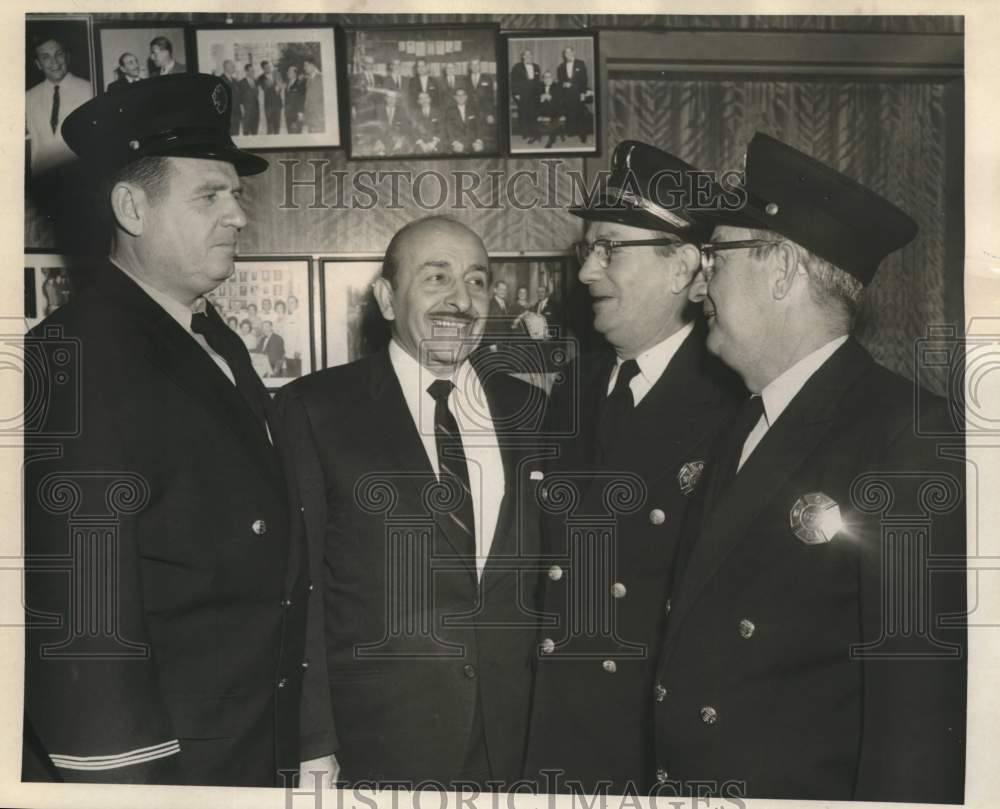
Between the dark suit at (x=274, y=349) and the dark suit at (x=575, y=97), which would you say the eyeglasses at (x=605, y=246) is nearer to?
the dark suit at (x=575, y=97)

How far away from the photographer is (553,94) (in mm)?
1604

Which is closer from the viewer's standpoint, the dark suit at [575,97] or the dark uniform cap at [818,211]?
the dark uniform cap at [818,211]

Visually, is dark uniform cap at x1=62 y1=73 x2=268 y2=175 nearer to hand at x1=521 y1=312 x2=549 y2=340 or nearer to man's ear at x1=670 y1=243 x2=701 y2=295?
hand at x1=521 y1=312 x2=549 y2=340

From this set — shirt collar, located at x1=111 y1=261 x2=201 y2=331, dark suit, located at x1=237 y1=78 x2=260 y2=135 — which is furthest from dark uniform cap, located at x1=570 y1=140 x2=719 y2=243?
shirt collar, located at x1=111 y1=261 x2=201 y2=331

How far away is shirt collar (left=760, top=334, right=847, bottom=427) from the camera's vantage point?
1.46 m

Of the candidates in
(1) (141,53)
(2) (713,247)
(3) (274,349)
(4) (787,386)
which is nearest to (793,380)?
(4) (787,386)

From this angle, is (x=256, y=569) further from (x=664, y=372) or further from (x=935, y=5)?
(x=935, y=5)

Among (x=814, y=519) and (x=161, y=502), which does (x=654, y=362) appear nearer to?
(x=814, y=519)

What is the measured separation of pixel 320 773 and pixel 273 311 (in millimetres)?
759

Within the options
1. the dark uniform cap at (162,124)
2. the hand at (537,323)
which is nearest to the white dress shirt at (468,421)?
the hand at (537,323)

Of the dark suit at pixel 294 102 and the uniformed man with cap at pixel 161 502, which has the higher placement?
the dark suit at pixel 294 102

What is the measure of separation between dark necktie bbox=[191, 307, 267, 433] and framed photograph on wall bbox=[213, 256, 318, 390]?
0.01 meters

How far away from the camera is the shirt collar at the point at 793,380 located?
4.78 ft

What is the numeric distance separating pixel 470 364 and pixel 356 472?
0.84 ft
